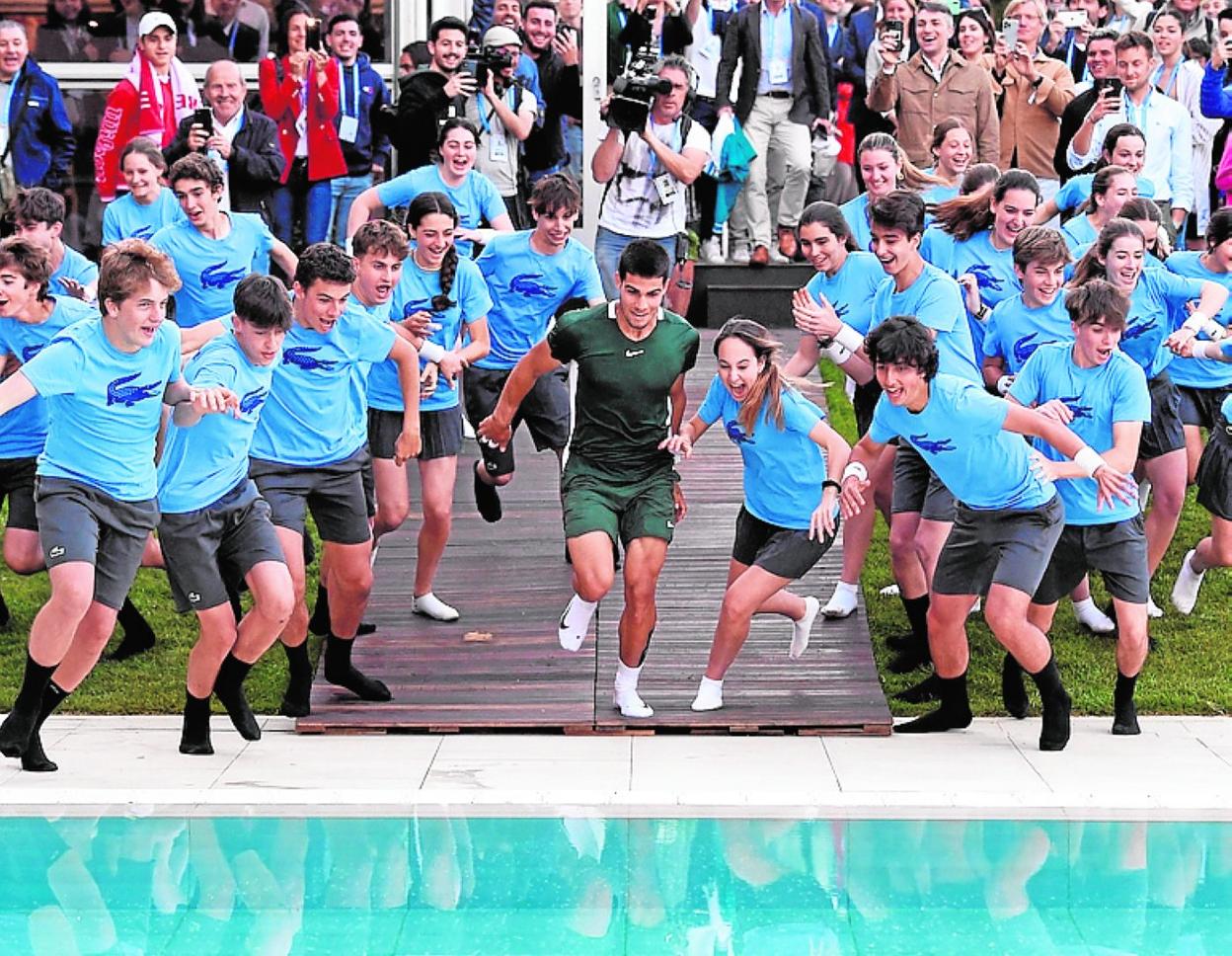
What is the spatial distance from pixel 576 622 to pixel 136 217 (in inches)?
143

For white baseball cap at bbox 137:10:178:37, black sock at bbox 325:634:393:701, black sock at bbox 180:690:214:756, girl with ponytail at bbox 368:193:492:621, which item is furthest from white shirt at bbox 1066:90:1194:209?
black sock at bbox 180:690:214:756

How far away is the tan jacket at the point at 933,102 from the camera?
39.6 feet

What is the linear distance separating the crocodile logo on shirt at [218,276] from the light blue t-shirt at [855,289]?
9.05 ft

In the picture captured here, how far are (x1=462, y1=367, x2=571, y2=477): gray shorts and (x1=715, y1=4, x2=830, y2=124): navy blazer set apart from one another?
14.4 ft

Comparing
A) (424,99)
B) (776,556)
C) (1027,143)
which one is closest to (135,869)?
(776,556)

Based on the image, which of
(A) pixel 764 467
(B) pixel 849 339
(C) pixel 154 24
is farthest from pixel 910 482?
(C) pixel 154 24

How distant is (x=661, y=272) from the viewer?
7418mm

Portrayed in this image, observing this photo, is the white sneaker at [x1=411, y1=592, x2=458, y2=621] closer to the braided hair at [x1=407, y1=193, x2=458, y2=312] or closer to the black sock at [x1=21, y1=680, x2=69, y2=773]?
the braided hair at [x1=407, y1=193, x2=458, y2=312]

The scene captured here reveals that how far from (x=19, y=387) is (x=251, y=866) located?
72.1 inches

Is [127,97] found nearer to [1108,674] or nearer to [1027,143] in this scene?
[1027,143]

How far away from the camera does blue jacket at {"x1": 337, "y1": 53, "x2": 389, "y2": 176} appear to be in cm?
1208

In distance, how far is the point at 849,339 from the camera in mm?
8008

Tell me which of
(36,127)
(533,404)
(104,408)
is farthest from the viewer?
(36,127)

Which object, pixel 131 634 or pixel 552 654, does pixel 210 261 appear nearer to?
pixel 131 634
